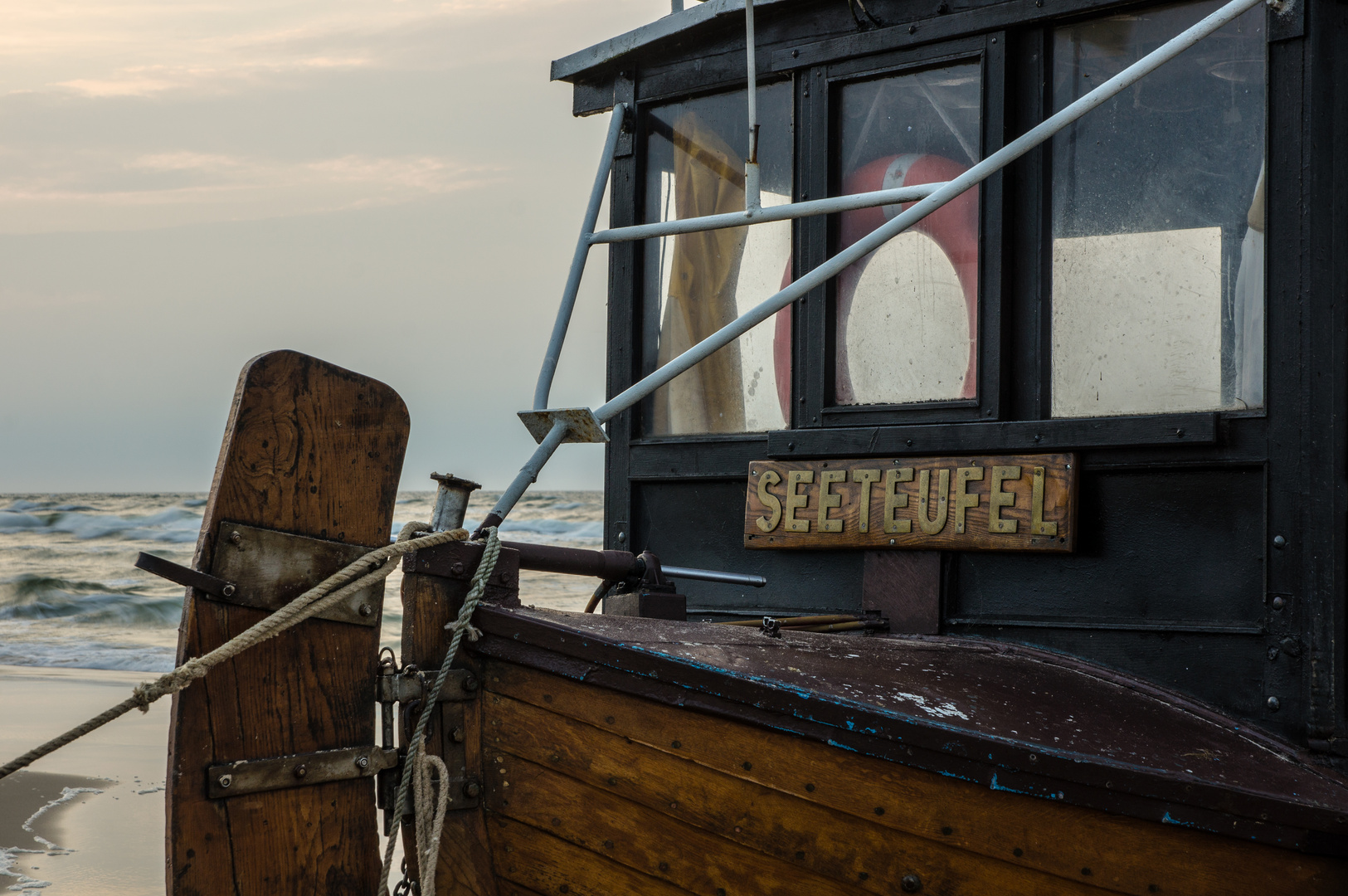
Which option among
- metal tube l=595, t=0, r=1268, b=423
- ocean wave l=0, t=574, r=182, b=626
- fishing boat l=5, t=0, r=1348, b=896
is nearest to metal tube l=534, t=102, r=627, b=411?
fishing boat l=5, t=0, r=1348, b=896

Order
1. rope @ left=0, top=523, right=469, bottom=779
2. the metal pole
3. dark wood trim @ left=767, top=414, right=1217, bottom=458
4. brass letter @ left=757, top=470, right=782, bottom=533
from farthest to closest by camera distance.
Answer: brass letter @ left=757, top=470, right=782, bottom=533, the metal pole, dark wood trim @ left=767, top=414, right=1217, bottom=458, rope @ left=0, top=523, right=469, bottom=779

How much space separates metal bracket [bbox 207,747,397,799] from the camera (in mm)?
2002

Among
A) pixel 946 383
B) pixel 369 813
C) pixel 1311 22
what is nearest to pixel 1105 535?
pixel 946 383

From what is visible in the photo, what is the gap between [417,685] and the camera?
7.13 ft

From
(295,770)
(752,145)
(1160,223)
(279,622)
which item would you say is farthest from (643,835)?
(1160,223)

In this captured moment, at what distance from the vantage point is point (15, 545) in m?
25.7

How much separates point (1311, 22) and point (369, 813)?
2990 mm

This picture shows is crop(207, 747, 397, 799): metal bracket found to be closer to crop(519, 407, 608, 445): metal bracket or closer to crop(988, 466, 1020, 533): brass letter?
crop(519, 407, 608, 445): metal bracket

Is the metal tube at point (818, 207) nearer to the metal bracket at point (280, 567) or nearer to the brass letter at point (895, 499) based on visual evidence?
the brass letter at point (895, 499)

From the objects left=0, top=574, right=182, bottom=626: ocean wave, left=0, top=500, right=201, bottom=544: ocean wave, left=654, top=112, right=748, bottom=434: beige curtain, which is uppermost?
left=654, top=112, right=748, bottom=434: beige curtain

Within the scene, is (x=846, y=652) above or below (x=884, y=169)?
below

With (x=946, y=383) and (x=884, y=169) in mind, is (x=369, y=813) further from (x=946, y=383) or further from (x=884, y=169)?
(x=884, y=169)

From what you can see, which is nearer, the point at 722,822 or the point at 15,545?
the point at 722,822

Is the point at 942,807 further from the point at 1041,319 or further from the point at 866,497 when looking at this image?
the point at 1041,319
